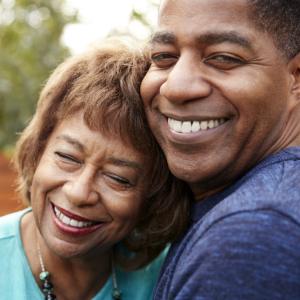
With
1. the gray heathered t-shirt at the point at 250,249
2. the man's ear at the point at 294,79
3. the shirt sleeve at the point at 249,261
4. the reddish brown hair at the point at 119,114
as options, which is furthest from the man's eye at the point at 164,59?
the shirt sleeve at the point at 249,261

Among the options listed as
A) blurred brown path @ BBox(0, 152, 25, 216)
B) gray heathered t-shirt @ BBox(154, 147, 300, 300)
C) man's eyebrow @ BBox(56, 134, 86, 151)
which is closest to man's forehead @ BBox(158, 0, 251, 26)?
gray heathered t-shirt @ BBox(154, 147, 300, 300)

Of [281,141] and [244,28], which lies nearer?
[244,28]

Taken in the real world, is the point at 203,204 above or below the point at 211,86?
below

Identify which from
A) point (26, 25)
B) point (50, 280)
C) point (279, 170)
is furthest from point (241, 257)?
point (26, 25)

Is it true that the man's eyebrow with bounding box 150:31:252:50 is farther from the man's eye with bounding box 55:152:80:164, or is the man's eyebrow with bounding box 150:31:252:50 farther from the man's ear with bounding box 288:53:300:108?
the man's eye with bounding box 55:152:80:164

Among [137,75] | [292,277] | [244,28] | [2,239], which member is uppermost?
[137,75]

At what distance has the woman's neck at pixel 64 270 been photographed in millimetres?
2373

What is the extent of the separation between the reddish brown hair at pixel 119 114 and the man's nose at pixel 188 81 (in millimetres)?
483

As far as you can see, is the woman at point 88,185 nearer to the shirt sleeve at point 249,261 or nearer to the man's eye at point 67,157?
the man's eye at point 67,157

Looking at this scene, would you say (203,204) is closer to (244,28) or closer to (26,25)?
(244,28)

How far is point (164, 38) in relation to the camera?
1.82 meters

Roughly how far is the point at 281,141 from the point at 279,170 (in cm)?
38

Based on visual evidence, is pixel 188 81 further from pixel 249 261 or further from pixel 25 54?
pixel 25 54

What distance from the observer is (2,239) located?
2.31m
